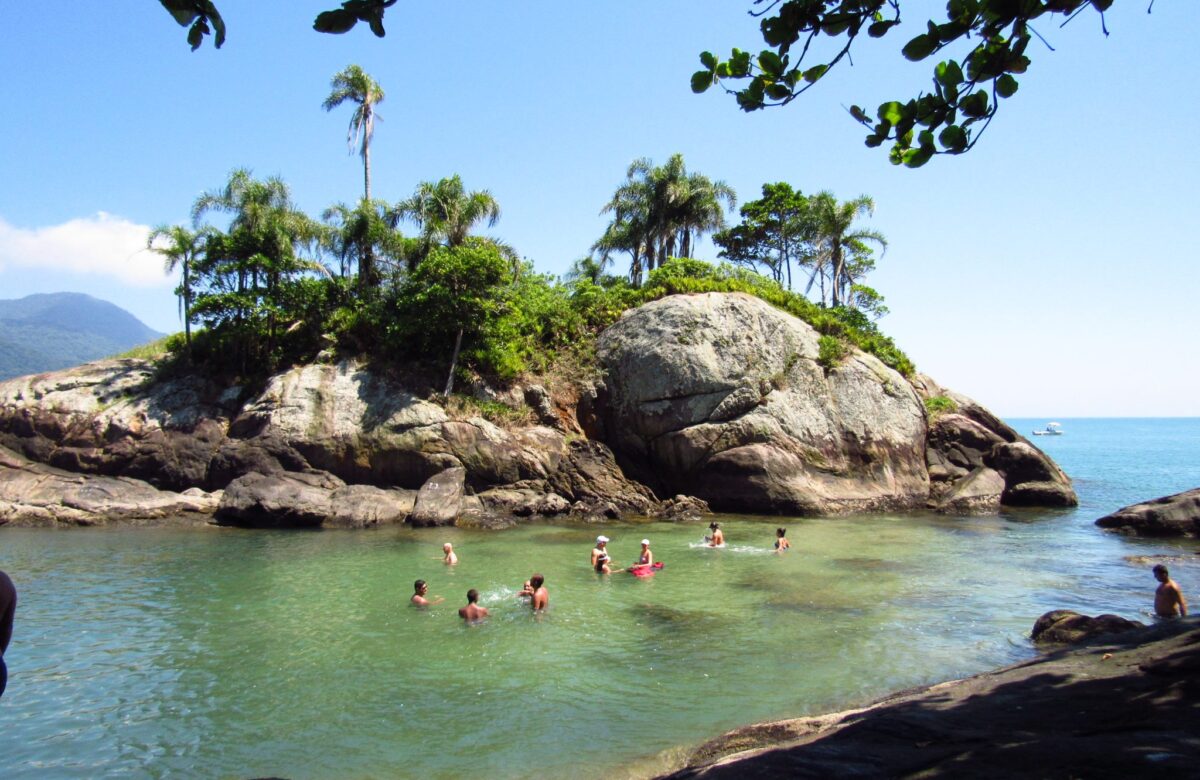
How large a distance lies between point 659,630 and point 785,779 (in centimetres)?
877

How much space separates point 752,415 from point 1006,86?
964 inches

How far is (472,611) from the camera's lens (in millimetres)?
13188

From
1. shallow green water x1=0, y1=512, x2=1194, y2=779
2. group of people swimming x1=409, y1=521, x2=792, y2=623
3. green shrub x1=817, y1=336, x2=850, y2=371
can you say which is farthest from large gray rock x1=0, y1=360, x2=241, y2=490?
green shrub x1=817, y1=336, x2=850, y2=371

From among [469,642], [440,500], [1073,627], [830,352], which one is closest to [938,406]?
[830,352]

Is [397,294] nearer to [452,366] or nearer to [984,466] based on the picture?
[452,366]

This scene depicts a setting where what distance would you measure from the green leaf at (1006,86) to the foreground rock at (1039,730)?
3682 mm

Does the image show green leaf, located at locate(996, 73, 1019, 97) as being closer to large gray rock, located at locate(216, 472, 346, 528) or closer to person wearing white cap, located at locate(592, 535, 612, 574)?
person wearing white cap, located at locate(592, 535, 612, 574)

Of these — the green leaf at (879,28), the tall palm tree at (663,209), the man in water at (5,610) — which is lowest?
the man in water at (5,610)

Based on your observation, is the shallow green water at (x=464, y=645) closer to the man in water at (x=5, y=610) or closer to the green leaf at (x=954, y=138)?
the man in water at (x=5, y=610)

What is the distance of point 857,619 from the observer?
13.3 m

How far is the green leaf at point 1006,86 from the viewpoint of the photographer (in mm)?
4223

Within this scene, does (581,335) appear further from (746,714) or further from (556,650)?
(746,714)

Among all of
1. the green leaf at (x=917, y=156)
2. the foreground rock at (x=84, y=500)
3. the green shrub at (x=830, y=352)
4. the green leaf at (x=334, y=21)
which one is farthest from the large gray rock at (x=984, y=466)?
the green leaf at (x=334, y=21)

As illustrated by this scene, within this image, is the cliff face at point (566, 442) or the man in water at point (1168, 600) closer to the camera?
the man in water at point (1168, 600)
